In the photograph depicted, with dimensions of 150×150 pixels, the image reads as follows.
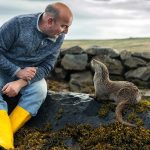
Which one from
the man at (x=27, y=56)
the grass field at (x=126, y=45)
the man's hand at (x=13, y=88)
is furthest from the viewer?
the grass field at (x=126, y=45)

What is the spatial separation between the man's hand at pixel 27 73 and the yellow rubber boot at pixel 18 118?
0.48 metres

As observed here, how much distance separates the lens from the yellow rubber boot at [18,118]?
24.2 ft

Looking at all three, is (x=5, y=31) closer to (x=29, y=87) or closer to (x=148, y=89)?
(x=29, y=87)

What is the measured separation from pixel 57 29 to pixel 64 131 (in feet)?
4.71

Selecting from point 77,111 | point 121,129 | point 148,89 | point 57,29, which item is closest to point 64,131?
point 77,111

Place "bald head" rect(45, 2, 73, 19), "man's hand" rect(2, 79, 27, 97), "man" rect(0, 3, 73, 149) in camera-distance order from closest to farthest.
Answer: "bald head" rect(45, 2, 73, 19) < "man" rect(0, 3, 73, 149) < "man's hand" rect(2, 79, 27, 97)

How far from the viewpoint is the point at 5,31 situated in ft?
23.9

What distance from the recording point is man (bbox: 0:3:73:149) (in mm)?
7098

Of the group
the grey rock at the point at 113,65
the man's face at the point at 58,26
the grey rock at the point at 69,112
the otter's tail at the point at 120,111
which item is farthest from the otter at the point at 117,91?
the grey rock at the point at 113,65

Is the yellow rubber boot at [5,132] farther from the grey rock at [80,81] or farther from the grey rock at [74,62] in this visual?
the grey rock at [74,62]

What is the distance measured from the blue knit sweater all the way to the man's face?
280 mm

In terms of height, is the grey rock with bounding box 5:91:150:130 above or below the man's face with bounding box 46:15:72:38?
below

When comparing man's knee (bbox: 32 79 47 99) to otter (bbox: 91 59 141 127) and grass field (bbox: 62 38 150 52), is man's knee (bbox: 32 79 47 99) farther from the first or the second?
grass field (bbox: 62 38 150 52)

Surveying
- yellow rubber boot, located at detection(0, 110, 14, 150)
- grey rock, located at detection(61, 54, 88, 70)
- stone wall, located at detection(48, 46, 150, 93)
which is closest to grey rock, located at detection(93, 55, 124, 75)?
stone wall, located at detection(48, 46, 150, 93)
